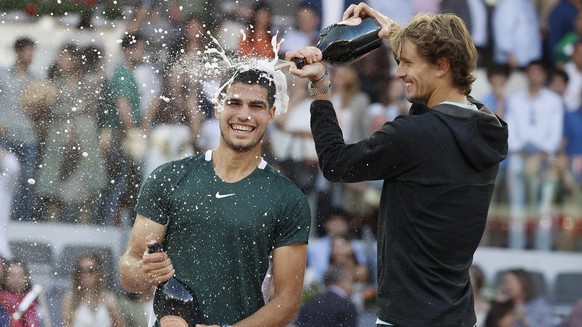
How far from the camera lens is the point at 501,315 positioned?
7.96 meters

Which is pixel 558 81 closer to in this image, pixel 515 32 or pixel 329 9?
pixel 515 32

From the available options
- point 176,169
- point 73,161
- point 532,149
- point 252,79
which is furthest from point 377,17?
point 532,149

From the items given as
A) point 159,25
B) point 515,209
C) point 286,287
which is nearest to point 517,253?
point 515,209

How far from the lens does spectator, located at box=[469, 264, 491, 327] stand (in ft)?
26.1

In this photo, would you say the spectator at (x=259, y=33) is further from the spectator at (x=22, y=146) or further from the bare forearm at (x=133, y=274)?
the bare forearm at (x=133, y=274)

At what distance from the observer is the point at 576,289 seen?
324 inches

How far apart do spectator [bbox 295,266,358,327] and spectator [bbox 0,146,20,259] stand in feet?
5.64

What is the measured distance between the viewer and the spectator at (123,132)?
687 cm

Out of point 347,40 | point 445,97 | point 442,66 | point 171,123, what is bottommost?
point 171,123

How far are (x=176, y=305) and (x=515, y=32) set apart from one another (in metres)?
4.89

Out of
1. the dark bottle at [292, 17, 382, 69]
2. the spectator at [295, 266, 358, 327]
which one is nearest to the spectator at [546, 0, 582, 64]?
the spectator at [295, 266, 358, 327]

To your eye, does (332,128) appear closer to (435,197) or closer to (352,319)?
(435,197)

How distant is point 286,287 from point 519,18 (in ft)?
15.2

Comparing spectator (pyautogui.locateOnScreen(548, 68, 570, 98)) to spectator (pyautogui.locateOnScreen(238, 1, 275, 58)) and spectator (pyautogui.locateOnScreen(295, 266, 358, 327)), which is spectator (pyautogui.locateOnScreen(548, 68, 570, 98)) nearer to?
spectator (pyautogui.locateOnScreen(238, 1, 275, 58))
